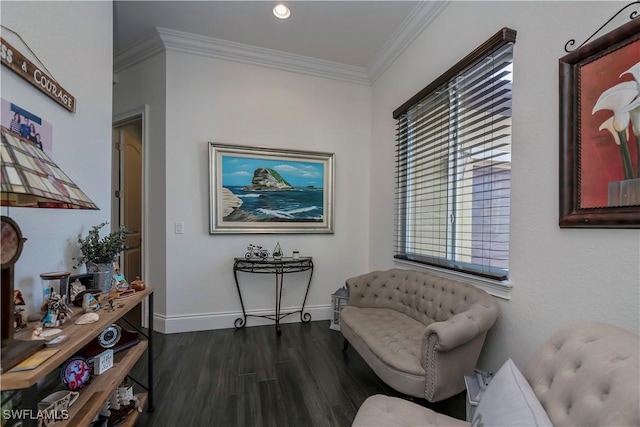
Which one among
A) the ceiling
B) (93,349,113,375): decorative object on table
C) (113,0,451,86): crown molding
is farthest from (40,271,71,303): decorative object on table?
(113,0,451,86): crown molding

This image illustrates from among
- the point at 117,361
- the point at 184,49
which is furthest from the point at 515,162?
the point at 184,49

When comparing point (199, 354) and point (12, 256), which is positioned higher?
point (12, 256)

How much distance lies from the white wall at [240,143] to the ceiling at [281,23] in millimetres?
310

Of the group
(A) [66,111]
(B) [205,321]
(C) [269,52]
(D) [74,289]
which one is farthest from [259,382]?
(C) [269,52]

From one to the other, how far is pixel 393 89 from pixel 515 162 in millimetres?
1827

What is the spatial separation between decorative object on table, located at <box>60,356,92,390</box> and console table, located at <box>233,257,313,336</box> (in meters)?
1.79

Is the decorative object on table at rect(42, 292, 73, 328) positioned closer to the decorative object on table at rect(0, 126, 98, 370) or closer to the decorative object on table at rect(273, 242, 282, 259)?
the decorative object on table at rect(0, 126, 98, 370)

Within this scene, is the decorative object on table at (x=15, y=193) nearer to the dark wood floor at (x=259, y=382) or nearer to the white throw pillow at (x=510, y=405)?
the dark wood floor at (x=259, y=382)

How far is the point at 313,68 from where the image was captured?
3396 mm

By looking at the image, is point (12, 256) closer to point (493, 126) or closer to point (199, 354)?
point (199, 354)

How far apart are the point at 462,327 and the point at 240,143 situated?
9.22 ft

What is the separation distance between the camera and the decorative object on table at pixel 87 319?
1154 millimetres

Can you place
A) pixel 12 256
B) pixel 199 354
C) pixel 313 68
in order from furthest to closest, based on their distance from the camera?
pixel 313 68
pixel 199 354
pixel 12 256

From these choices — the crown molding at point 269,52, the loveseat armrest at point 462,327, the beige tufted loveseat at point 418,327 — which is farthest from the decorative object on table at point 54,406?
the crown molding at point 269,52
